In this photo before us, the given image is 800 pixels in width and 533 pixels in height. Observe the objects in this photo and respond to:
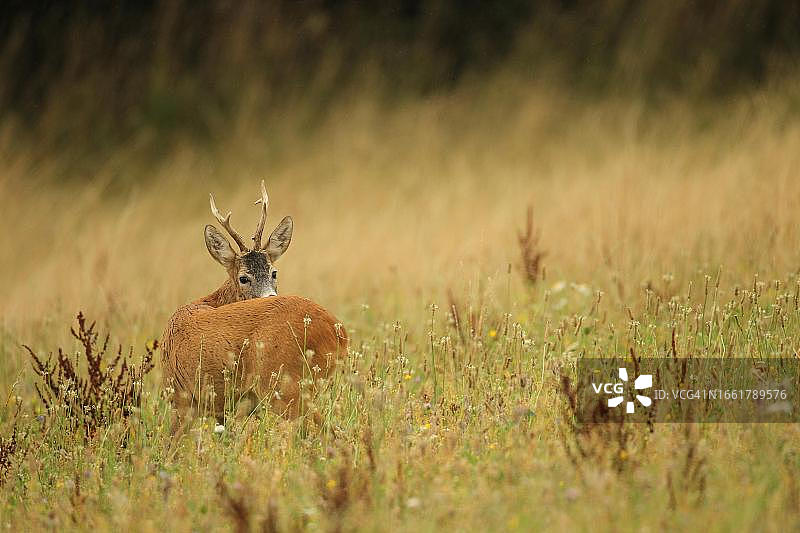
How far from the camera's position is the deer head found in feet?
21.1

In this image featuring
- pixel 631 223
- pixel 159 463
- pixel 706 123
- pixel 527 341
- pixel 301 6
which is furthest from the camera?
pixel 301 6

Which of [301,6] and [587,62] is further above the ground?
[301,6]

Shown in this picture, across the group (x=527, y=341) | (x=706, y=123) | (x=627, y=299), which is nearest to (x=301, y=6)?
(x=706, y=123)

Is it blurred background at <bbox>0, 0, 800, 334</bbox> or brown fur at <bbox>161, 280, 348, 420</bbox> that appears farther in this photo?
blurred background at <bbox>0, 0, 800, 334</bbox>

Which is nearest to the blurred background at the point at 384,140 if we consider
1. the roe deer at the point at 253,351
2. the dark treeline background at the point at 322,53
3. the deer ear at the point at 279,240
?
the dark treeline background at the point at 322,53

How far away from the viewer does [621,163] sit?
1069cm

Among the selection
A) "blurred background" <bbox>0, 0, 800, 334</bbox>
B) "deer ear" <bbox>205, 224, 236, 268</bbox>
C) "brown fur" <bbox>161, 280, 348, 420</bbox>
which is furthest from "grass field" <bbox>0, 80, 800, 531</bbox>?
"deer ear" <bbox>205, 224, 236, 268</bbox>

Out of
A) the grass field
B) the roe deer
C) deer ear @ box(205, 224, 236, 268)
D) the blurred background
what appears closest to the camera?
the grass field

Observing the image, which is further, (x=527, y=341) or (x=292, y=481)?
(x=527, y=341)

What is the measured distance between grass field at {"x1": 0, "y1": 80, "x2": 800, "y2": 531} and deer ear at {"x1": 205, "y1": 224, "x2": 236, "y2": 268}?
2.76 feet

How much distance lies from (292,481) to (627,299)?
10.8 ft

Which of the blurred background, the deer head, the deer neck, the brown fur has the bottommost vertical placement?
the brown fur

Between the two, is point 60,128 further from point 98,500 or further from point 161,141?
point 98,500

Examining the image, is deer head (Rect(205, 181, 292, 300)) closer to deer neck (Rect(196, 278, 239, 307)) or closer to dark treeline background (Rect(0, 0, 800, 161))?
deer neck (Rect(196, 278, 239, 307))
